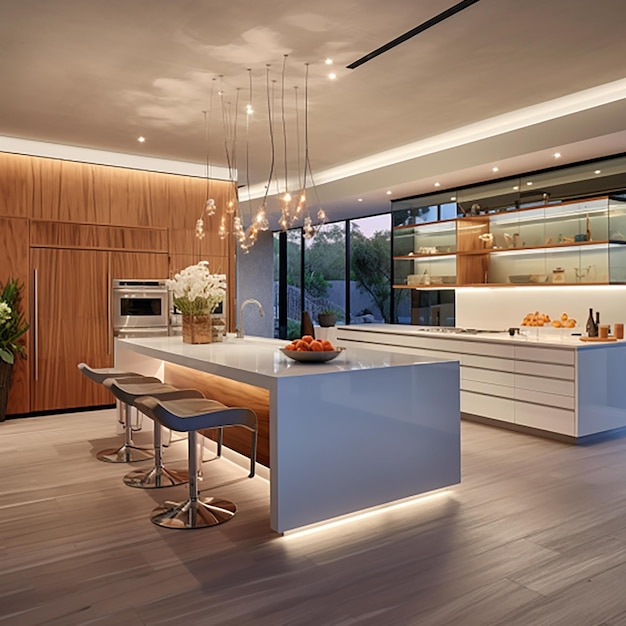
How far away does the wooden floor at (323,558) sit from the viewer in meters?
2.40

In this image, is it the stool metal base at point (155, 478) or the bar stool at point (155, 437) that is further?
the stool metal base at point (155, 478)

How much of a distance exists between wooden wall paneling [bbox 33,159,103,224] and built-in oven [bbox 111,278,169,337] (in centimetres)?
78

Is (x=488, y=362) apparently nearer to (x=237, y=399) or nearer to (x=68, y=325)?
(x=237, y=399)

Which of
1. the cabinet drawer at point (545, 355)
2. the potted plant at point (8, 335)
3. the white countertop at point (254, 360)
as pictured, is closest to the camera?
the white countertop at point (254, 360)

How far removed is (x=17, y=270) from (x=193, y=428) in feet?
13.4

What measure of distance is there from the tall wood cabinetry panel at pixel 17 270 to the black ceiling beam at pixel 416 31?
12.9ft

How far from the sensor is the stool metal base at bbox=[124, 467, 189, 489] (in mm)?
4016

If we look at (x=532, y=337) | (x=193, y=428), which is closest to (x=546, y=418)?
(x=532, y=337)

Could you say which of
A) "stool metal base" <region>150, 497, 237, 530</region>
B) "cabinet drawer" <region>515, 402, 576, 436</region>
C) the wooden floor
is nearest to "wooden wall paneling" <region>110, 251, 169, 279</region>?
the wooden floor

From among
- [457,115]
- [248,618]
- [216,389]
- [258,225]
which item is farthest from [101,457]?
[457,115]

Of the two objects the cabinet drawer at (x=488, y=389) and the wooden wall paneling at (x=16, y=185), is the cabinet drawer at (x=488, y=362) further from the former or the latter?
the wooden wall paneling at (x=16, y=185)

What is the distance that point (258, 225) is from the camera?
513 centimetres

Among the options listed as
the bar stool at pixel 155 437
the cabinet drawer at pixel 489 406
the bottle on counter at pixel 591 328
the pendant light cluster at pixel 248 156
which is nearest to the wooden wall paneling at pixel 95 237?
the pendant light cluster at pixel 248 156

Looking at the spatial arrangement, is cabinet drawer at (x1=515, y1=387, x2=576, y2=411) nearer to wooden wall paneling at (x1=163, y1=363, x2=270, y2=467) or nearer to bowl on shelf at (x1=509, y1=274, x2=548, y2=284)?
bowl on shelf at (x1=509, y1=274, x2=548, y2=284)
